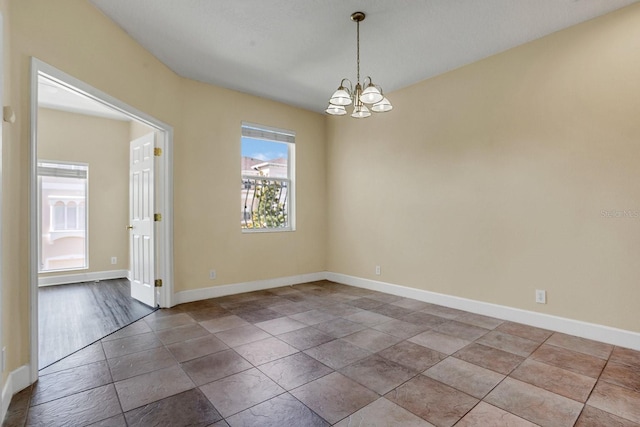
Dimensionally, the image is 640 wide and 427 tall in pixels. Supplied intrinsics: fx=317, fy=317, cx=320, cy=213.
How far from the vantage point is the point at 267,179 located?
5012mm

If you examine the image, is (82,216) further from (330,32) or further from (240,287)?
(330,32)

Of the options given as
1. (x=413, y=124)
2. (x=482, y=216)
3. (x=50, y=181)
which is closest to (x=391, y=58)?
(x=413, y=124)

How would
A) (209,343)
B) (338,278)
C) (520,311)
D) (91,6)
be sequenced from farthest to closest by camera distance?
(338,278) < (520,311) < (209,343) < (91,6)

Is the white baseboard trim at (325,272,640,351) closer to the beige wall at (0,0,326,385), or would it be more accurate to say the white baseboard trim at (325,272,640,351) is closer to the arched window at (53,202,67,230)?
the beige wall at (0,0,326,385)

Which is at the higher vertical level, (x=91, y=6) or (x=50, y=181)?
(x=91, y=6)

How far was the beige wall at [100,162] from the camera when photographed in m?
5.26

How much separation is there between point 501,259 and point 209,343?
3.08 meters

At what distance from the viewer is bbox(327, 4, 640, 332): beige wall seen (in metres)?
2.73

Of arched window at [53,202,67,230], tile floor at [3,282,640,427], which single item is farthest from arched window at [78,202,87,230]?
tile floor at [3,282,640,427]

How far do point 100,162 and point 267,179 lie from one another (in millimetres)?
3147

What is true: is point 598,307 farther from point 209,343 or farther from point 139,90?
point 139,90

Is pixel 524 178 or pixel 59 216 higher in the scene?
pixel 524 178

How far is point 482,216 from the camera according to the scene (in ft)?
11.7

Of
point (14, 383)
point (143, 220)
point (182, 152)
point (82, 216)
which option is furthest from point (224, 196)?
point (82, 216)
